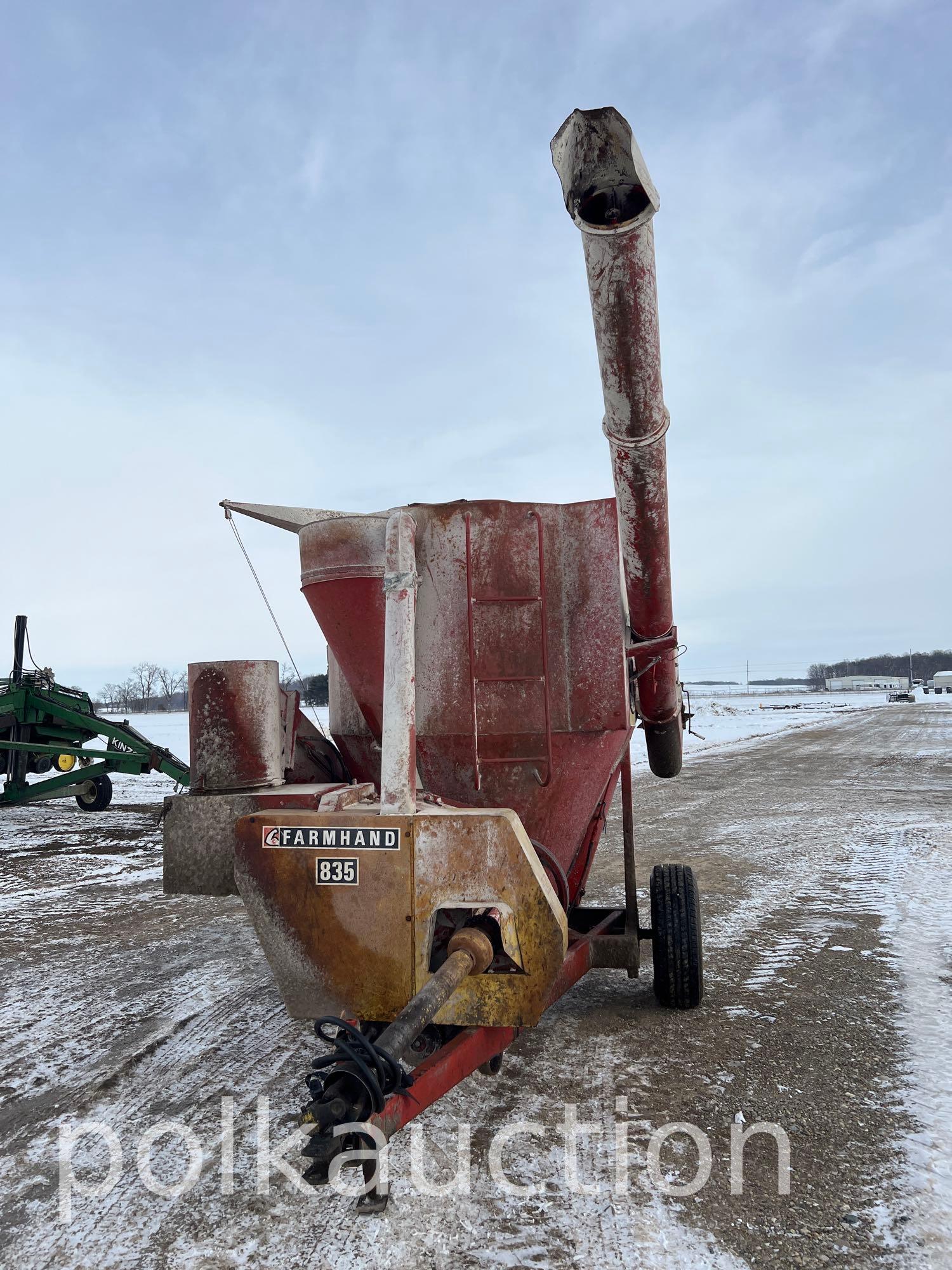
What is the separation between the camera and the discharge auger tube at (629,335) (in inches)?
98.2

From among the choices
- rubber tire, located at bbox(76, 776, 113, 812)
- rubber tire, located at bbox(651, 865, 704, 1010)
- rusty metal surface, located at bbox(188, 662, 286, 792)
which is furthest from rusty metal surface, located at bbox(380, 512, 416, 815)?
rubber tire, located at bbox(76, 776, 113, 812)

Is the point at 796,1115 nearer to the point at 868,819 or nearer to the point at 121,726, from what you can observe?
the point at 868,819

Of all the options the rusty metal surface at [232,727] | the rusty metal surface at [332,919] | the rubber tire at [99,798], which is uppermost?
the rusty metal surface at [232,727]

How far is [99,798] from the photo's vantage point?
37.9ft

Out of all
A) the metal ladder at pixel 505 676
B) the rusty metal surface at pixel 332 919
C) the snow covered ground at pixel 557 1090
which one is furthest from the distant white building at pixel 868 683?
the rusty metal surface at pixel 332 919

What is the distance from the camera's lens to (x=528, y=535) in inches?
150

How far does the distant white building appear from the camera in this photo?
126m

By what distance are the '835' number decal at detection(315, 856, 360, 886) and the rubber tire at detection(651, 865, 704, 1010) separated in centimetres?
198

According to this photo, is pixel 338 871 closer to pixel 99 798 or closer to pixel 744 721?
pixel 99 798

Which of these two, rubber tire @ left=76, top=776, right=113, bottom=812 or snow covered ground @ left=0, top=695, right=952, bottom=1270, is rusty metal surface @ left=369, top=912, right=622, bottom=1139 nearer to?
snow covered ground @ left=0, top=695, right=952, bottom=1270

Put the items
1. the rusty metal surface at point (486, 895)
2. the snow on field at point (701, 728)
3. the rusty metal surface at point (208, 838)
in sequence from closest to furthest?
the rusty metal surface at point (486, 895), the rusty metal surface at point (208, 838), the snow on field at point (701, 728)

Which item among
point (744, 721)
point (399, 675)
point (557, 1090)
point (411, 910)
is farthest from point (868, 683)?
point (411, 910)

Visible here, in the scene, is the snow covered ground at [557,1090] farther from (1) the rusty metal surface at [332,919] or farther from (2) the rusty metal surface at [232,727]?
(2) the rusty metal surface at [232,727]

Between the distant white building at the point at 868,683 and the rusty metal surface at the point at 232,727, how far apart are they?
128m
